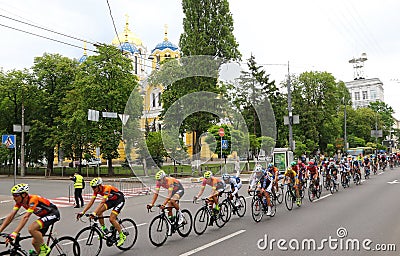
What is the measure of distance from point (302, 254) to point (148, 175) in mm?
19735

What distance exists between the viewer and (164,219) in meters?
8.81

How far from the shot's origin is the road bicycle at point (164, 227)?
852cm

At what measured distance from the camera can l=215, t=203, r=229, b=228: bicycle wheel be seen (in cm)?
1059

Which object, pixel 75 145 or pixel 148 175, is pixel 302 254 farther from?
pixel 75 145

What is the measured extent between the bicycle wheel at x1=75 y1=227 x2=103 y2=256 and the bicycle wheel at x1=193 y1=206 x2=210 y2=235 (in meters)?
2.78

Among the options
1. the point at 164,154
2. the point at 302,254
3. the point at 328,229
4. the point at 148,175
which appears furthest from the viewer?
the point at 164,154

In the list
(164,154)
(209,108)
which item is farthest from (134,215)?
(164,154)

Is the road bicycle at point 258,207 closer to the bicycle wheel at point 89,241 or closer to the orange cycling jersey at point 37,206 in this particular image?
the bicycle wheel at point 89,241

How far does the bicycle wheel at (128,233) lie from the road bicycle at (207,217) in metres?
1.85

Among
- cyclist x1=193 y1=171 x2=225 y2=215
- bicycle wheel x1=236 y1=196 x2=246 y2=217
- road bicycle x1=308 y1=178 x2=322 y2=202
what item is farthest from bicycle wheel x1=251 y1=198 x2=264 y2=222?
road bicycle x1=308 y1=178 x2=322 y2=202

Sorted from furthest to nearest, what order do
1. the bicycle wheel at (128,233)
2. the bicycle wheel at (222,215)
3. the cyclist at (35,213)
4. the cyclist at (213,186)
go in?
the bicycle wheel at (222,215), the cyclist at (213,186), the bicycle wheel at (128,233), the cyclist at (35,213)

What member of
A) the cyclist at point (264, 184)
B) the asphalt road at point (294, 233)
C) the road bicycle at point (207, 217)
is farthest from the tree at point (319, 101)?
the road bicycle at point (207, 217)

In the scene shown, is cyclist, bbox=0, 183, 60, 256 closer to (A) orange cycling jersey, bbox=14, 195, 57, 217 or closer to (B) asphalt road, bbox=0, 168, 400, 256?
(A) orange cycling jersey, bbox=14, 195, 57, 217

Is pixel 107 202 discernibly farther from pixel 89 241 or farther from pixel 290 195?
pixel 290 195
